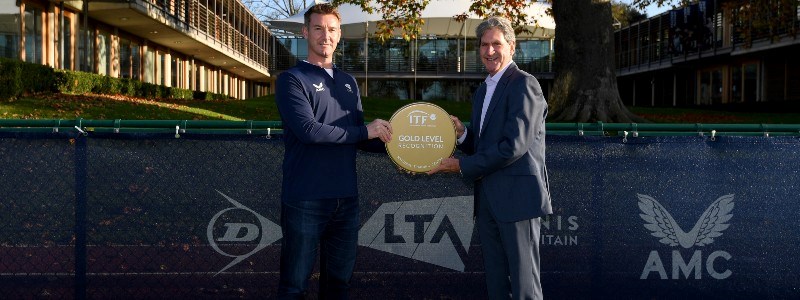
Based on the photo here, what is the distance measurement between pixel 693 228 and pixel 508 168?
5.58 ft

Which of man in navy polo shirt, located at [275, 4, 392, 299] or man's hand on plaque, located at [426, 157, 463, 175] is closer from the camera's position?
man in navy polo shirt, located at [275, 4, 392, 299]

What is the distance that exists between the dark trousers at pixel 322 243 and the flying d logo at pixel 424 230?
2.85 feet

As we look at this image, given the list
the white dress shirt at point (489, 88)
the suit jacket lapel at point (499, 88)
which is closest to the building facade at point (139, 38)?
the white dress shirt at point (489, 88)

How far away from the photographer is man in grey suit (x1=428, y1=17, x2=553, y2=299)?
3902 millimetres

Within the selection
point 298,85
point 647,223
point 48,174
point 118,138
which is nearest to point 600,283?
point 647,223

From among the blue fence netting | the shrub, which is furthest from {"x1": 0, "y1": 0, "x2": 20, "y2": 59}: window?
the blue fence netting

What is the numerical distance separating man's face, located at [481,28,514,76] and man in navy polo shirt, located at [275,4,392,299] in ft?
1.87

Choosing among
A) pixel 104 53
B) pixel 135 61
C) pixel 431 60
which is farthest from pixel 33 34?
pixel 431 60

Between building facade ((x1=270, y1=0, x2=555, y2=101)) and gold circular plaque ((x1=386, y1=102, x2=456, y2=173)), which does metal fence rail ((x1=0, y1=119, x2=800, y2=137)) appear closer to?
gold circular plaque ((x1=386, y1=102, x2=456, y2=173))

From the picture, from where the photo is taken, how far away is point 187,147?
16.2 feet

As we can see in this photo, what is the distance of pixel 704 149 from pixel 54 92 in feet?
58.0

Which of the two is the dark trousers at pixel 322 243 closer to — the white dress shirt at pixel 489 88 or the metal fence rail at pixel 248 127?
the white dress shirt at pixel 489 88

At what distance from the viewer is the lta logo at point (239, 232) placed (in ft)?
16.3

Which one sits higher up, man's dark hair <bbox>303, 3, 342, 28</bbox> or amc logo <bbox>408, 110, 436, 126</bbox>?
man's dark hair <bbox>303, 3, 342, 28</bbox>
